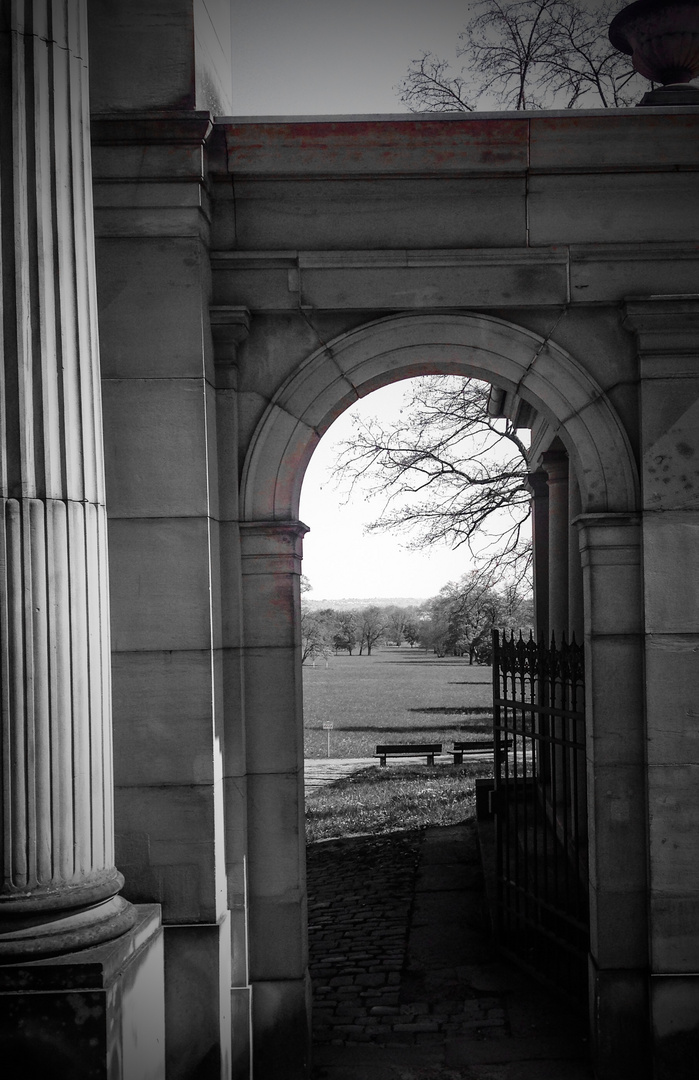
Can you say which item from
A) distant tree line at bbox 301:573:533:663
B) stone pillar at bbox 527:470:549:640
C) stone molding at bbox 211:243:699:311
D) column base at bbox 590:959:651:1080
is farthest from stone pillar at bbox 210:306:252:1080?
distant tree line at bbox 301:573:533:663

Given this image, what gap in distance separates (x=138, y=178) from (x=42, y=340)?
1.77 m

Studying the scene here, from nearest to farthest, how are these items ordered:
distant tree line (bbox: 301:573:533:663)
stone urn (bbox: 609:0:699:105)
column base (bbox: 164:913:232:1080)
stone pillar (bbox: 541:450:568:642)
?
column base (bbox: 164:913:232:1080), stone urn (bbox: 609:0:699:105), stone pillar (bbox: 541:450:568:642), distant tree line (bbox: 301:573:533:663)

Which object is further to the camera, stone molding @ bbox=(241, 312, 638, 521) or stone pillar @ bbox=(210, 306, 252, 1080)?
stone molding @ bbox=(241, 312, 638, 521)

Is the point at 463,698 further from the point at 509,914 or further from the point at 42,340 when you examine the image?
the point at 42,340

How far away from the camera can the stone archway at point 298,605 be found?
6.41 meters

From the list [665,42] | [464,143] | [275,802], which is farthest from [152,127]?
[275,802]

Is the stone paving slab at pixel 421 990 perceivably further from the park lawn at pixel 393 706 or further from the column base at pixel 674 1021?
the park lawn at pixel 393 706

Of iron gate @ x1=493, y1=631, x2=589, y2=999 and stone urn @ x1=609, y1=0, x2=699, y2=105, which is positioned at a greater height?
stone urn @ x1=609, y1=0, x2=699, y2=105

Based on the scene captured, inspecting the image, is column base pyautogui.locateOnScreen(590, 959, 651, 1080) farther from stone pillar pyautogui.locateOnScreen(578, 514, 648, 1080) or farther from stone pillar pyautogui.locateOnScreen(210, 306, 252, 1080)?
stone pillar pyautogui.locateOnScreen(210, 306, 252, 1080)

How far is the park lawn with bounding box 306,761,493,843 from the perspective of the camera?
581 inches

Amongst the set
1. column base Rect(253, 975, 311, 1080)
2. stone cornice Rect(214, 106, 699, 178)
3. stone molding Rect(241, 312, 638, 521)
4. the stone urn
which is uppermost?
the stone urn

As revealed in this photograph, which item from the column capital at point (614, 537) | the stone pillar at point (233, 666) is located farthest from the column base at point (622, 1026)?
the column capital at point (614, 537)

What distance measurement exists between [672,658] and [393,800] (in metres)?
11.3

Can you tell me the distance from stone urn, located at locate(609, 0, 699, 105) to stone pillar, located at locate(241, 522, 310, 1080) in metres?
4.00
